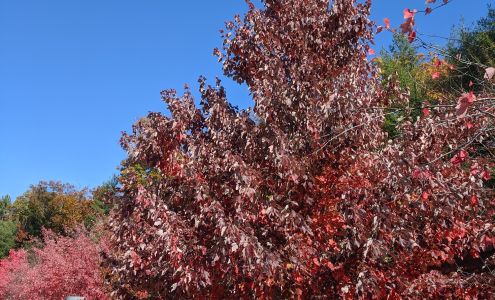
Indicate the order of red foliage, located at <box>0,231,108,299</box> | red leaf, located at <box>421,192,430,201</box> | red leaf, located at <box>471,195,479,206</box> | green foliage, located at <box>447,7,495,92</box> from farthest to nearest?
green foliage, located at <box>447,7,495,92</box>, red foliage, located at <box>0,231,108,299</box>, red leaf, located at <box>471,195,479,206</box>, red leaf, located at <box>421,192,430,201</box>

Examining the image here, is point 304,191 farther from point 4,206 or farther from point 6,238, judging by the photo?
point 4,206

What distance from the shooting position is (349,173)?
6312 millimetres

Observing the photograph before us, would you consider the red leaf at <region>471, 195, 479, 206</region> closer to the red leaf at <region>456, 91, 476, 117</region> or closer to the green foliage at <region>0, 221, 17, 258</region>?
the red leaf at <region>456, 91, 476, 117</region>

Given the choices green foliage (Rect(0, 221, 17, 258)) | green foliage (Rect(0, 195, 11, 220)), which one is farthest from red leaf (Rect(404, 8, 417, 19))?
green foliage (Rect(0, 195, 11, 220))

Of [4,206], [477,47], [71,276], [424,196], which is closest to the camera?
[424,196]

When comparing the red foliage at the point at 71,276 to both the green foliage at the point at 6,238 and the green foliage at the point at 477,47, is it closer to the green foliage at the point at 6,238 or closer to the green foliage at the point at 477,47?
the green foliage at the point at 477,47

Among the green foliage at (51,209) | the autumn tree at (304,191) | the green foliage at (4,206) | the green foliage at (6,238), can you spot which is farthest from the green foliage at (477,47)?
the green foliage at (4,206)

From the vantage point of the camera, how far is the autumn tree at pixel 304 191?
16.6 ft

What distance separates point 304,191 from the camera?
19.3 feet

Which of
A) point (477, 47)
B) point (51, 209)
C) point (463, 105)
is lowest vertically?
point (463, 105)

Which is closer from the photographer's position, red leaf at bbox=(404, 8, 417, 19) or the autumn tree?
red leaf at bbox=(404, 8, 417, 19)

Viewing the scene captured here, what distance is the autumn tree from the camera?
5074 millimetres

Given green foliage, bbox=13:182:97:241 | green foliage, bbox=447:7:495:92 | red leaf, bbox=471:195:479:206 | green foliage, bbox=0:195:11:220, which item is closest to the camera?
red leaf, bbox=471:195:479:206

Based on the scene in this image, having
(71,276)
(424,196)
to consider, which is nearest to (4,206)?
(71,276)
